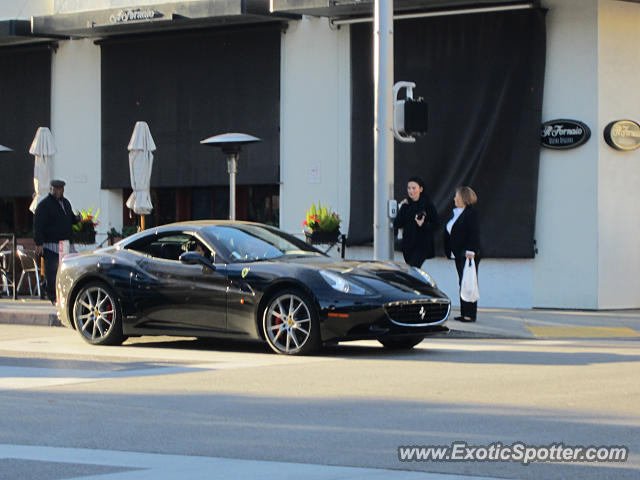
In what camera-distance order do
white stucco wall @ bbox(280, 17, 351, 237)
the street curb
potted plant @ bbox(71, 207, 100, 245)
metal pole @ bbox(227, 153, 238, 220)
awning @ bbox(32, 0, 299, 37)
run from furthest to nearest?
1. potted plant @ bbox(71, 207, 100, 245)
2. white stucco wall @ bbox(280, 17, 351, 237)
3. awning @ bbox(32, 0, 299, 37)
4. metal pole @ bbox(227, 153, 238, 220)
5. the street curb

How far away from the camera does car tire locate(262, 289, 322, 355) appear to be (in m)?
11.8

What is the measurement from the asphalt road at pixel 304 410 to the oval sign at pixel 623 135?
22.0ft

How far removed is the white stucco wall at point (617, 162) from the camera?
1891 cm

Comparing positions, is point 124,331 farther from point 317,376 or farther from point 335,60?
point 335,60

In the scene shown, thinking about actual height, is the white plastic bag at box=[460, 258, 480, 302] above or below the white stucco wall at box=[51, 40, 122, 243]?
below

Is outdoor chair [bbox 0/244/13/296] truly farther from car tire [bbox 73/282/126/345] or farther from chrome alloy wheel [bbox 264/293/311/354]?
chrome alloy wheel [bbox 264/293/311/354]

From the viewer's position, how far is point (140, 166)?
66.7 ft

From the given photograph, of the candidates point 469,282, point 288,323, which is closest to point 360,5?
point 469,282

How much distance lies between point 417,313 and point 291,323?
131 cm

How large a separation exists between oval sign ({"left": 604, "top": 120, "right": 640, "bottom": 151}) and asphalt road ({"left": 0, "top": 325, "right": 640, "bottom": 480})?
6701 millimetres

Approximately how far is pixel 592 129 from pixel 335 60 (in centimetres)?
492

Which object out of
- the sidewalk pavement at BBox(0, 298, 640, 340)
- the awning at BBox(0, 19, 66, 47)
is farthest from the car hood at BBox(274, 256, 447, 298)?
the awning at BBox(0, 19, 66, 47)

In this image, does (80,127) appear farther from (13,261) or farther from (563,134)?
(563,134)

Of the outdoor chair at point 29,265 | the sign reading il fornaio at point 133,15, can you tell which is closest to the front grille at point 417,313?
the outdoor chair at point 29,265
